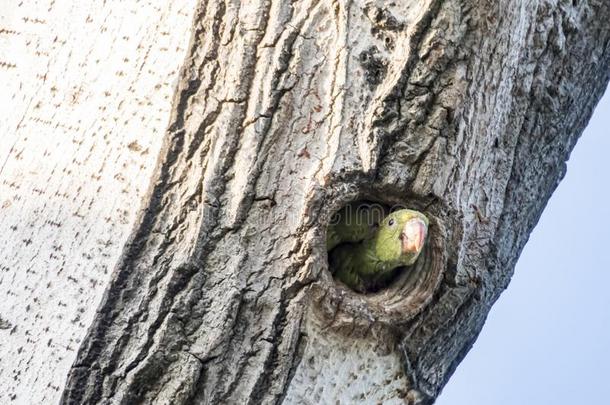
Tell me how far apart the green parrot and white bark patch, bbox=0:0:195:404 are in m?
0.69

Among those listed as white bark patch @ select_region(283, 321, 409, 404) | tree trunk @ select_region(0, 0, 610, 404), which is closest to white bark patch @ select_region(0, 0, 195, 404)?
tree trunk @ select_region(0, 0, 610, 404)

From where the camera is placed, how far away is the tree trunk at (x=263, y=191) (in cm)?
224

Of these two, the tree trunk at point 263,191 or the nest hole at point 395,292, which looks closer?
the tree trunk at point 263,191

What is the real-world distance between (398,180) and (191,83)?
0.59m

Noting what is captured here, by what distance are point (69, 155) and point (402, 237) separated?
0.96m

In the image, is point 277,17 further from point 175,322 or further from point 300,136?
point 175,322

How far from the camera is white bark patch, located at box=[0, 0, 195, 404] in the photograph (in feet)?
7.29

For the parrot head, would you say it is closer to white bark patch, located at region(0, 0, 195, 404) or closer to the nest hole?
the nest hole

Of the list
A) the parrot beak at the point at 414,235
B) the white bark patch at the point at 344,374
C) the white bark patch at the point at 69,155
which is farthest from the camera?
the parrot beak at the point at 414,235

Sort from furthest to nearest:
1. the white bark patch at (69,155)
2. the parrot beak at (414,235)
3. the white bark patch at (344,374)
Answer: the parrot beak at (414,235), the white bark patch at (344,374), the white bark patch at (69,155)

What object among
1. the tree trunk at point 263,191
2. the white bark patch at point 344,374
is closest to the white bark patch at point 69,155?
the tree trunk at point 263,191

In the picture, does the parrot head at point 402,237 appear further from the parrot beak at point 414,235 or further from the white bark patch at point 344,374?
the white bark patch at point 344,374

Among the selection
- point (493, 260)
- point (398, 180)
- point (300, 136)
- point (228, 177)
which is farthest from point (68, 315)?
point (493, 260)

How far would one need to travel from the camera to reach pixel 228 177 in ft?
7.54
